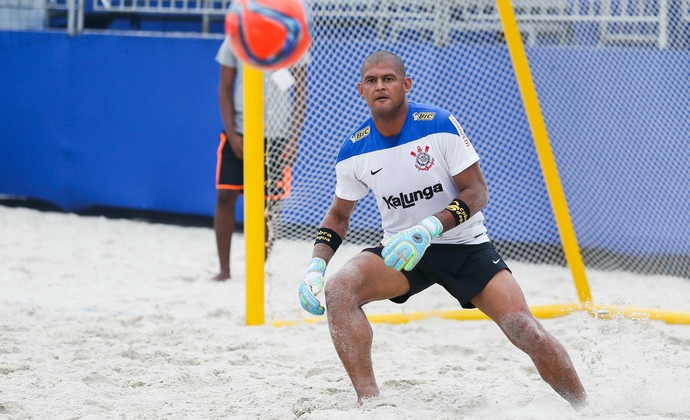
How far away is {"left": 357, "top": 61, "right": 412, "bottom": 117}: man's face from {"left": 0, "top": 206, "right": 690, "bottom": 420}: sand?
51.9 inches

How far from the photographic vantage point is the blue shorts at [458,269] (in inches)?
165

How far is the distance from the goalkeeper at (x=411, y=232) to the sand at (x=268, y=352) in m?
0.30

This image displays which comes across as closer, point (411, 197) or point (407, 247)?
point (407, 247)

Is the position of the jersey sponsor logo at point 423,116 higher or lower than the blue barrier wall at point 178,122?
higher

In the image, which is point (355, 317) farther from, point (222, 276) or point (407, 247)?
point (222, 276)

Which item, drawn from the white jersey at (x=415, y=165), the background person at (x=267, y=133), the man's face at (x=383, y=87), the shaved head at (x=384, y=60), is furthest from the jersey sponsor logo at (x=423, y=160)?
the background person at (x=267, y=133)

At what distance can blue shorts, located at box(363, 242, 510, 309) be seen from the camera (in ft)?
13.8

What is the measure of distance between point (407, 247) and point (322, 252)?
2.04 feet

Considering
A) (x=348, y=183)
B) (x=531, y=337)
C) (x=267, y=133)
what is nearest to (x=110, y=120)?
(x=267, y=133)

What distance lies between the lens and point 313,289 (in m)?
4.18

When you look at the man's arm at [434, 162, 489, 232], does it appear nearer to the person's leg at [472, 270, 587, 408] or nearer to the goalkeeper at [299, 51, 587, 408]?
the goalkeeper at [299, 51, 587, 408]

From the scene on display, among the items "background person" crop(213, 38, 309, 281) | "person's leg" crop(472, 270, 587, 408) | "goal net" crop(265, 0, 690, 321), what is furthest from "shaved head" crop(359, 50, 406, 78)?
"goal net" crop(265, 0, 690, 321)

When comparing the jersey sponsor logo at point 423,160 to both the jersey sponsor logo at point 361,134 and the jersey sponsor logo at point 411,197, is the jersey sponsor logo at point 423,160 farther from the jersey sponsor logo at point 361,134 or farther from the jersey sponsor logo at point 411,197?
the jersey sponsor logo at point 361,134

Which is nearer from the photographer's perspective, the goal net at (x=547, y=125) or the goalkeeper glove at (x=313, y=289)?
the goalkeeper glove at (x=313, y=289)
